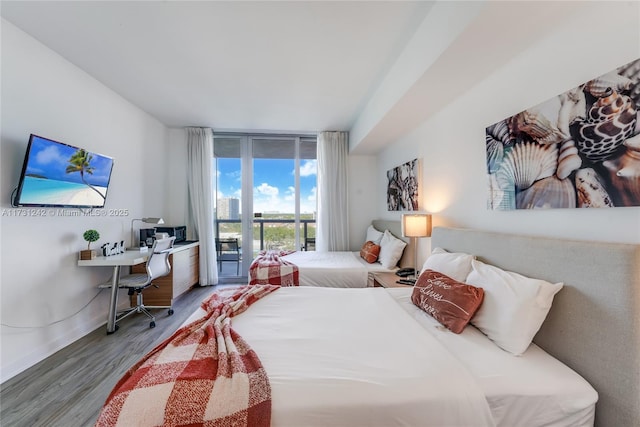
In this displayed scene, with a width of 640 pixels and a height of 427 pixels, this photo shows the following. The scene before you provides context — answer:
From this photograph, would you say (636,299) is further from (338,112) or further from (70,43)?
(70,43)

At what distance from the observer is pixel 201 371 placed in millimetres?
1025

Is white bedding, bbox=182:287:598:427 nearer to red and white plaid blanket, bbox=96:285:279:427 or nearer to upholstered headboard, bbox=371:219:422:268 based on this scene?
red and white plaid blanket, bbox=96:285:279:427

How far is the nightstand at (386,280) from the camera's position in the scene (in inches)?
97.6

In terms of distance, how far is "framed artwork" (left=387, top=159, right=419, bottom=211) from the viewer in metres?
3.02

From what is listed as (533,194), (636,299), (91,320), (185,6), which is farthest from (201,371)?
→ (91,320)

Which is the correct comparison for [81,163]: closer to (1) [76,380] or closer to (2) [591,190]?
(1) [76,380]

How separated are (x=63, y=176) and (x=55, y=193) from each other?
7.3 inches

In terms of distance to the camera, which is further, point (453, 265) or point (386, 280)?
point (386, 280)

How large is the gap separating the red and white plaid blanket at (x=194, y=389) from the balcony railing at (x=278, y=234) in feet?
11.2

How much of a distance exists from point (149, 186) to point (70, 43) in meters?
2.01

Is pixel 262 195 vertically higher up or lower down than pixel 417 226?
higher up

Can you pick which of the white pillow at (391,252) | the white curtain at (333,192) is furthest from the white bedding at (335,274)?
the white curtain at (333,192)

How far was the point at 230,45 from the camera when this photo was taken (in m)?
2.10

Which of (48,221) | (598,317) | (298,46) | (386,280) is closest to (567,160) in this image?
(598,317)
